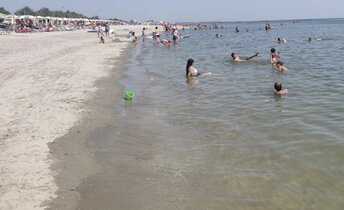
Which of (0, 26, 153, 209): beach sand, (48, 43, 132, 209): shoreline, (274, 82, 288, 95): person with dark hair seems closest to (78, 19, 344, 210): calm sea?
(274, 82, 288, 95): person with dark hair

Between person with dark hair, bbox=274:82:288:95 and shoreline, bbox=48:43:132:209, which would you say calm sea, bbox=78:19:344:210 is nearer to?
person with dark hair, bbox=274:82:288:95

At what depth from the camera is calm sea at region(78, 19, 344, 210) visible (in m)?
5.98

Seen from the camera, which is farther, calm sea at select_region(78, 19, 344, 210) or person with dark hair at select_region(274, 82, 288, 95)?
person with dark hair at select_region(274, 82, 288, 95)

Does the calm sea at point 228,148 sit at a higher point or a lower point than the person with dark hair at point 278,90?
lower

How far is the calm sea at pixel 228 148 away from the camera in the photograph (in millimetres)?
5977

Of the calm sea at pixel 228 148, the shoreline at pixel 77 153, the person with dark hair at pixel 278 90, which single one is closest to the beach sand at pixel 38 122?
the shoreline at pixel 77 153

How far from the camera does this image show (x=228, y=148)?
26.2 feet

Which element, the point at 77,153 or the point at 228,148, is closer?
the point at 77,153

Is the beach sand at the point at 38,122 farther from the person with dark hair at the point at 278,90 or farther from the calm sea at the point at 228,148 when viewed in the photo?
the person with dark hair at the point at 278,90

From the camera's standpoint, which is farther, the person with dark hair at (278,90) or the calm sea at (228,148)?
the person with dark hair at (278,90)

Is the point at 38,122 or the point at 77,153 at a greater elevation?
the point at 38,122

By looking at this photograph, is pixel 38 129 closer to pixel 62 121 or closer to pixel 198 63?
pixel 62 121

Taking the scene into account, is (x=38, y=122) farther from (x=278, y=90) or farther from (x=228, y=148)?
(x=278, y=90)

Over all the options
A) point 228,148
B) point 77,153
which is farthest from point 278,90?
point 77,153
